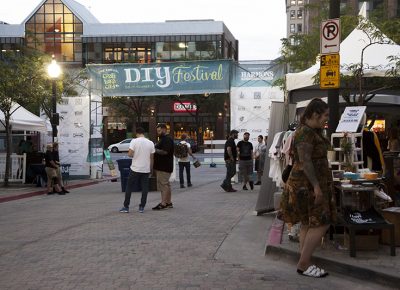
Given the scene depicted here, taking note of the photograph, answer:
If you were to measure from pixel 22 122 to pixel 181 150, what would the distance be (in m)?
6.30

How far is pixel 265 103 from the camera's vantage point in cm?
1930

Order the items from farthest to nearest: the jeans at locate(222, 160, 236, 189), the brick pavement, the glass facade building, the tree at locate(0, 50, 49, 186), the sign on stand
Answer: the glass facade building, the tree at locate(0, 50, 49, 186), the jeans at locate(222, 160, 236, 189), the sign on stand, the brick pavement

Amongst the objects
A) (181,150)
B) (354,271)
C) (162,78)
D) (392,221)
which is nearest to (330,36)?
(392,221)

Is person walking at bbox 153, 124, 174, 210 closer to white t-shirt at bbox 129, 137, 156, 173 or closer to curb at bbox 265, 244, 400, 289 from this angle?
white t-shirt at bbox 129, 137, 156, 173

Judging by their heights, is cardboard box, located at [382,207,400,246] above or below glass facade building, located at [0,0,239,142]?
below

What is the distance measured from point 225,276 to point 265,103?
1374 centimetres

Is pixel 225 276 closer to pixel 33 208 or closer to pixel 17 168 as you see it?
pixel 33 208

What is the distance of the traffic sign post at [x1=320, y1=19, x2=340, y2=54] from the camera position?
7835 mm

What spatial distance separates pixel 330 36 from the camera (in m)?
7.92

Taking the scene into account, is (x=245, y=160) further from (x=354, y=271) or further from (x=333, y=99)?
(x=354, y=271)

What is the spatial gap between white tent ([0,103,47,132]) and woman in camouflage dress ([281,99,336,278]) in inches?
617

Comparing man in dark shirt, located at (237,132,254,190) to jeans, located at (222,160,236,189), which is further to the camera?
man in dark shirt, located at (237,132,254,190)

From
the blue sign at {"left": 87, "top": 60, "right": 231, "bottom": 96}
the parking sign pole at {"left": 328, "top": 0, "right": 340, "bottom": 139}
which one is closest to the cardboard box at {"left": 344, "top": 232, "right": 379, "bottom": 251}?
the parking sign pole at {"left": 328, "top": 0, "right": 340, "bottom": 139}

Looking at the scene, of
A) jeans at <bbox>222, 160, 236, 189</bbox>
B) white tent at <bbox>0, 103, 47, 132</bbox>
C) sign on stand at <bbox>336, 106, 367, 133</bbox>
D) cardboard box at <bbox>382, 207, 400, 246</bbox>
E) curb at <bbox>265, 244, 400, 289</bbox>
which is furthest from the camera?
white tent at <bbox>0, 103, 47, 132</bbox>
